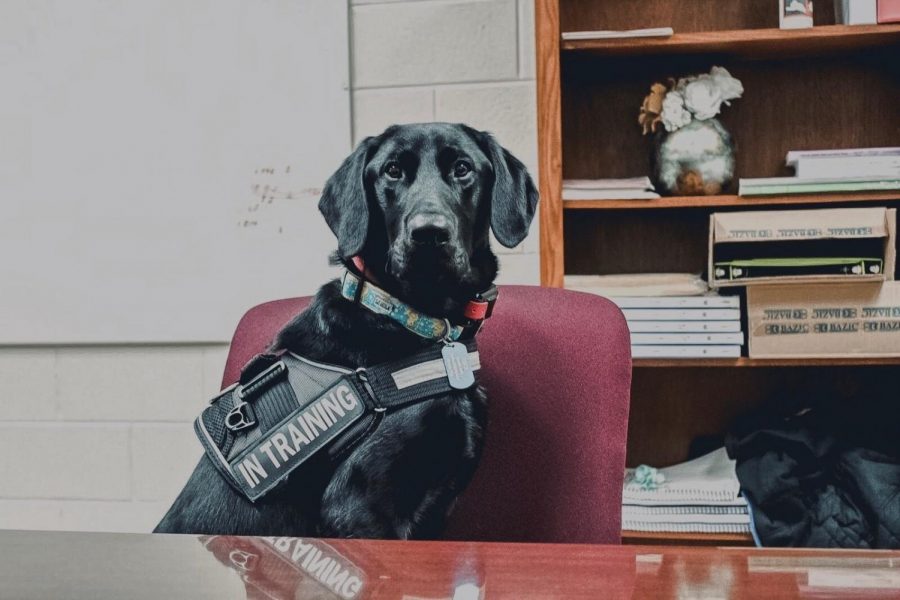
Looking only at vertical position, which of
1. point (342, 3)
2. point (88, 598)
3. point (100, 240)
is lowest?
point (88, 598)

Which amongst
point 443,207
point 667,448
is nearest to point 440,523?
point 443,207

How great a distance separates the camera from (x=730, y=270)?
179 centimetres

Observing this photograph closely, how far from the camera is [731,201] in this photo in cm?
181

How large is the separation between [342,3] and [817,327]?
1243 millimetres

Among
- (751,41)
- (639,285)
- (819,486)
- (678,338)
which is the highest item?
(751,41)

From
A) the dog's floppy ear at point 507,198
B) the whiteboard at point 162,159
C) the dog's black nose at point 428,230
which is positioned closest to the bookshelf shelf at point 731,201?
the whiteboard at point 162,159

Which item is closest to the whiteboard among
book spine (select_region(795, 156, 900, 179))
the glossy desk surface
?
book spine (select_region(795, 156, 900, 179))

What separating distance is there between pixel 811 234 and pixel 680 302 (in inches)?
10.9

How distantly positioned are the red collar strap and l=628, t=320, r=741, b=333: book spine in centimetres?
86

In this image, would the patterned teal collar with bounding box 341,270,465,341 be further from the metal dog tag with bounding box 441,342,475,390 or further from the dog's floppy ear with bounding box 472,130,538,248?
the dog's floppy ear with bounding box 472,130,538,248

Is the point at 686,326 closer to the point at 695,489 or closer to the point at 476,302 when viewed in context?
the point at 695,489

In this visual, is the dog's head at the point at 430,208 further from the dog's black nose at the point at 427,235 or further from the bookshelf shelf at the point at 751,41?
the bookshelf shelf at the point at 751,41

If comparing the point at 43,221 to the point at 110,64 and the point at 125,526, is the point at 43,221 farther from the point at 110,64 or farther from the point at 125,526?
the point at 125,526

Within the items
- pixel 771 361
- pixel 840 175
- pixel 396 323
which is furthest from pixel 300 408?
pixel 840 175
